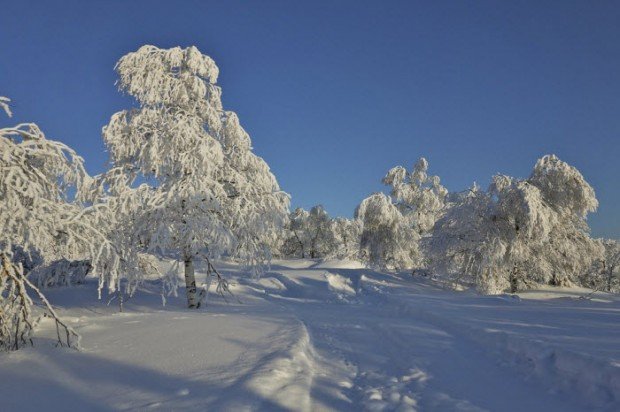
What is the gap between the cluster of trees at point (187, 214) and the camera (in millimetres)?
5805

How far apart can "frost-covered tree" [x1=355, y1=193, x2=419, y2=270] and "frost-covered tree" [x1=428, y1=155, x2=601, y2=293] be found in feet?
12.0

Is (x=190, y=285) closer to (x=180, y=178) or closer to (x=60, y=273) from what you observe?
(x=180, y=178)

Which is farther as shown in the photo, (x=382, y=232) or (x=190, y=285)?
(x=382, y=232)

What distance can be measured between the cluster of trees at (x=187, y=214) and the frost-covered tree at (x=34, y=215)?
2cm

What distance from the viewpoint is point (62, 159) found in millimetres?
5977

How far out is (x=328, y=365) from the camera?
5.79m

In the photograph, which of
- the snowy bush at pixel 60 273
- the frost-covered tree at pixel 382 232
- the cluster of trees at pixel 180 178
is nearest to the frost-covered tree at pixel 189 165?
the cluster of trees at pixel 180 178

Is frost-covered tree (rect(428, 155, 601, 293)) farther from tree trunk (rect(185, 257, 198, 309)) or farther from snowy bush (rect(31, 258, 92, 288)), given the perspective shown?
snowy bush (rect(31, 258, 92, 288))

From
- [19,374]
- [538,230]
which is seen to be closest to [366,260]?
[538,230]

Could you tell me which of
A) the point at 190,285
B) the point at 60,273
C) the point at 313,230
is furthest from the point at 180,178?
the point at 313,230

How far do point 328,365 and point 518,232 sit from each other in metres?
16.5

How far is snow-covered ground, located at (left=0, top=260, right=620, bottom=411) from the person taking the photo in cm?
412

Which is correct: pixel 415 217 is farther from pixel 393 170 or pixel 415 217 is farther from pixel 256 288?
pixel 256 288

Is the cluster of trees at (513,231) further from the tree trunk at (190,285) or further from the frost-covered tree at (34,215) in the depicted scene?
the frost-covered tree at (34,215)
